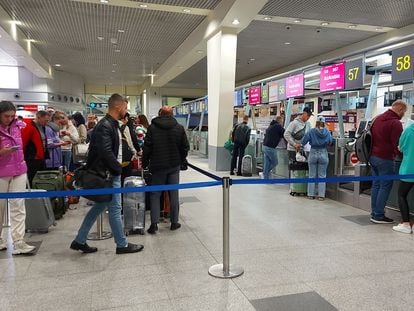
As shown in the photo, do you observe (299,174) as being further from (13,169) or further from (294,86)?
(13,169)

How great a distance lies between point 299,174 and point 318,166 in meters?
0.55

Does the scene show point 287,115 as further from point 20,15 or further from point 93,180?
point 20,15

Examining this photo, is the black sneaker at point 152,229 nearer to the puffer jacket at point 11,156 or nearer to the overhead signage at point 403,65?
the puffer jacket at point 11,156

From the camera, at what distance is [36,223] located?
162 inches

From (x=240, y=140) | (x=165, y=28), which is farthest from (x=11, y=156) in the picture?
(x=165, y=28)

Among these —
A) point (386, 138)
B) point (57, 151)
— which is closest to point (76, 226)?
point (57, 151)

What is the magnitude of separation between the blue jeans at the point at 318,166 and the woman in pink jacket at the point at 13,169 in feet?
14.2

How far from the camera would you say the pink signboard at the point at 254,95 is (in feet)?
31.2

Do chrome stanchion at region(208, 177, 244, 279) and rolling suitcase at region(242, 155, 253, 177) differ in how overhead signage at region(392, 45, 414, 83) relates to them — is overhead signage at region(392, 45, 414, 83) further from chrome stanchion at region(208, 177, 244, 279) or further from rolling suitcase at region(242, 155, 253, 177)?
rolling suitcase at region(242, 155, 253, 177)

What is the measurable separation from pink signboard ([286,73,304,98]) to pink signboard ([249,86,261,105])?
153 centimetres

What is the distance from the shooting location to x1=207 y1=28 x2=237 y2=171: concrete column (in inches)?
346

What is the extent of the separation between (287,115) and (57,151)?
18.1 feet

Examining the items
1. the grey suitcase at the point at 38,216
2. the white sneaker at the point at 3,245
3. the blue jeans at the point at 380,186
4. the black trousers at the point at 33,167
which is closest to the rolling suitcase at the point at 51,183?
the black trousers at the point at 33,167

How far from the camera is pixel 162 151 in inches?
161
